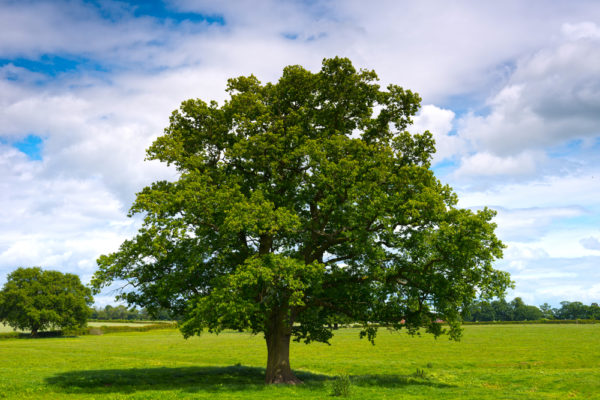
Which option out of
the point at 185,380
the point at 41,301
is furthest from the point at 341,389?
the point at 41,301

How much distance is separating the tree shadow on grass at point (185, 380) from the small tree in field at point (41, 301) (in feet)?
281

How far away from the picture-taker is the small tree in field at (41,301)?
4363 inches

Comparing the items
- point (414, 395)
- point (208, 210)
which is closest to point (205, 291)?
point (208, 210)

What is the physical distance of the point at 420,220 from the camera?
28.2 meters

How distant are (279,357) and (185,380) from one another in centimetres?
861

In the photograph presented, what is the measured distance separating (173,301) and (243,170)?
10.2m

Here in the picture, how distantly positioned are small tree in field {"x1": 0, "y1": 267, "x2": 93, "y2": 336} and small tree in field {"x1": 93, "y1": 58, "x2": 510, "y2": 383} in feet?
323

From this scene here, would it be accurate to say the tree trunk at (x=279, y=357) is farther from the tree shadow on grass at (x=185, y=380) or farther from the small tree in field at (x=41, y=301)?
the small tree in field at (x=41, y=301)

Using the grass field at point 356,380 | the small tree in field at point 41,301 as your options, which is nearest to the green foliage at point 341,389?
the grass field at point 356,380

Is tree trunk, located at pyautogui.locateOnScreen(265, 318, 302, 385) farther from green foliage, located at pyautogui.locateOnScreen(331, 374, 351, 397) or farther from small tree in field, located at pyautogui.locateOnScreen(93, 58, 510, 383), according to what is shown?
green foliage, located at pyautogui.locateOnScreen(331, 374, 351, 397)

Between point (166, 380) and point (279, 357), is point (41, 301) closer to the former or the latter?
point (166, 380)

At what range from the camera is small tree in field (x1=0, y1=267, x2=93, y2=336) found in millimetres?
110812

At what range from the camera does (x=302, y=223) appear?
2989cm

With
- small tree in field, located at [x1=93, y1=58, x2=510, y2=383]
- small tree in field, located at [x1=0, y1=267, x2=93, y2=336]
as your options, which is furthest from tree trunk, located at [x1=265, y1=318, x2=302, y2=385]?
small tree in field, located at [x1=0, y1=267, x2=93, y2=336]
